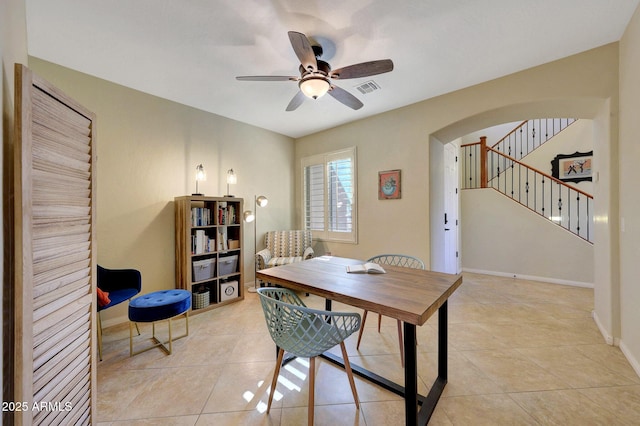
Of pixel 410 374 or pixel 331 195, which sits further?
pixel 331 195

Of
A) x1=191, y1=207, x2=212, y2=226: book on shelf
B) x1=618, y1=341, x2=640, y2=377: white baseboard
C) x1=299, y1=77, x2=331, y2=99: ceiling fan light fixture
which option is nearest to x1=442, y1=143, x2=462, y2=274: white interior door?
x1=618, y1=341, x2=640, y2=377: white baseboard

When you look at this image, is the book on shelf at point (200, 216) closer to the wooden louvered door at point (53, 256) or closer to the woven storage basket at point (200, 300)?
the woven storage basket at point (200, 300)

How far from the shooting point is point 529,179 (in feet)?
16.7

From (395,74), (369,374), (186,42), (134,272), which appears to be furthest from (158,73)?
(369,374)

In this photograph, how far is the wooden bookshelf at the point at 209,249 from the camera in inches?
118

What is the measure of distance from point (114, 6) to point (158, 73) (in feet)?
2.81

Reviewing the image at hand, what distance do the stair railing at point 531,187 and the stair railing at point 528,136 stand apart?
532 mm

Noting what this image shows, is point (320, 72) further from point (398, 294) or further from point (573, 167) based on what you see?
point (573, 167)

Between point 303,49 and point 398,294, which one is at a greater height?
point 303,49

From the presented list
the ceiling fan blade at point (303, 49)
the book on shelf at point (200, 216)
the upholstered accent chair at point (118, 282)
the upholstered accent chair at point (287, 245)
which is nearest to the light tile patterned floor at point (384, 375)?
the upholstered accent chair at point (118, 282)

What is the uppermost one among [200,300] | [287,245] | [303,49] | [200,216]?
[303,49]

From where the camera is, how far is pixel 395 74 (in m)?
2.59

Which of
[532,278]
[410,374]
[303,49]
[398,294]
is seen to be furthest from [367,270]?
[532,278]

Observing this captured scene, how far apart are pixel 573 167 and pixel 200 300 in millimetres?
7211
